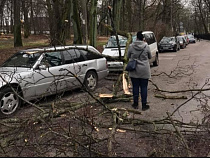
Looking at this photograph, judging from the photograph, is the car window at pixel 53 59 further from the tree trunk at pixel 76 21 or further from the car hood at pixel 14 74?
the tree trunk at pixel 76 21

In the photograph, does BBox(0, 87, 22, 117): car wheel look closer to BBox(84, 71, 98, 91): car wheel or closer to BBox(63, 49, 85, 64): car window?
BBox(63, 49, 85, 64): car window

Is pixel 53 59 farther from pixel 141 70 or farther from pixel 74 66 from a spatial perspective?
pixel 141 70

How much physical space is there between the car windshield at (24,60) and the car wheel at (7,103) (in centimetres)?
111

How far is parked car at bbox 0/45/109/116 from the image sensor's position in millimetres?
6551

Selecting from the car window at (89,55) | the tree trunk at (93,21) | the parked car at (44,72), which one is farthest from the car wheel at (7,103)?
the tree trunk at (93,21)

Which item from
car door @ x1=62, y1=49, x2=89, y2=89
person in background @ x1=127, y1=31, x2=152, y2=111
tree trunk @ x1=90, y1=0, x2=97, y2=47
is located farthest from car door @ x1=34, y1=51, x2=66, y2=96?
tree trunk @ x1=90, y1=0, x2=97, y2=47

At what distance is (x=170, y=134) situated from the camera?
14.2ft

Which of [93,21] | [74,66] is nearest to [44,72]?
[74,66]

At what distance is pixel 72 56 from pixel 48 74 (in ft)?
4.06

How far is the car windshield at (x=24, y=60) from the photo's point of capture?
753cm

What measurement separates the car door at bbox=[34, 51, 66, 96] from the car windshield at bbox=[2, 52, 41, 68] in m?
0.23

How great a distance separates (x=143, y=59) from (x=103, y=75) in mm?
3195

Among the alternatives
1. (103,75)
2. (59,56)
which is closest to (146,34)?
(103,75)

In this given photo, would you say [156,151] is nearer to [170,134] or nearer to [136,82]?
[170,134]
